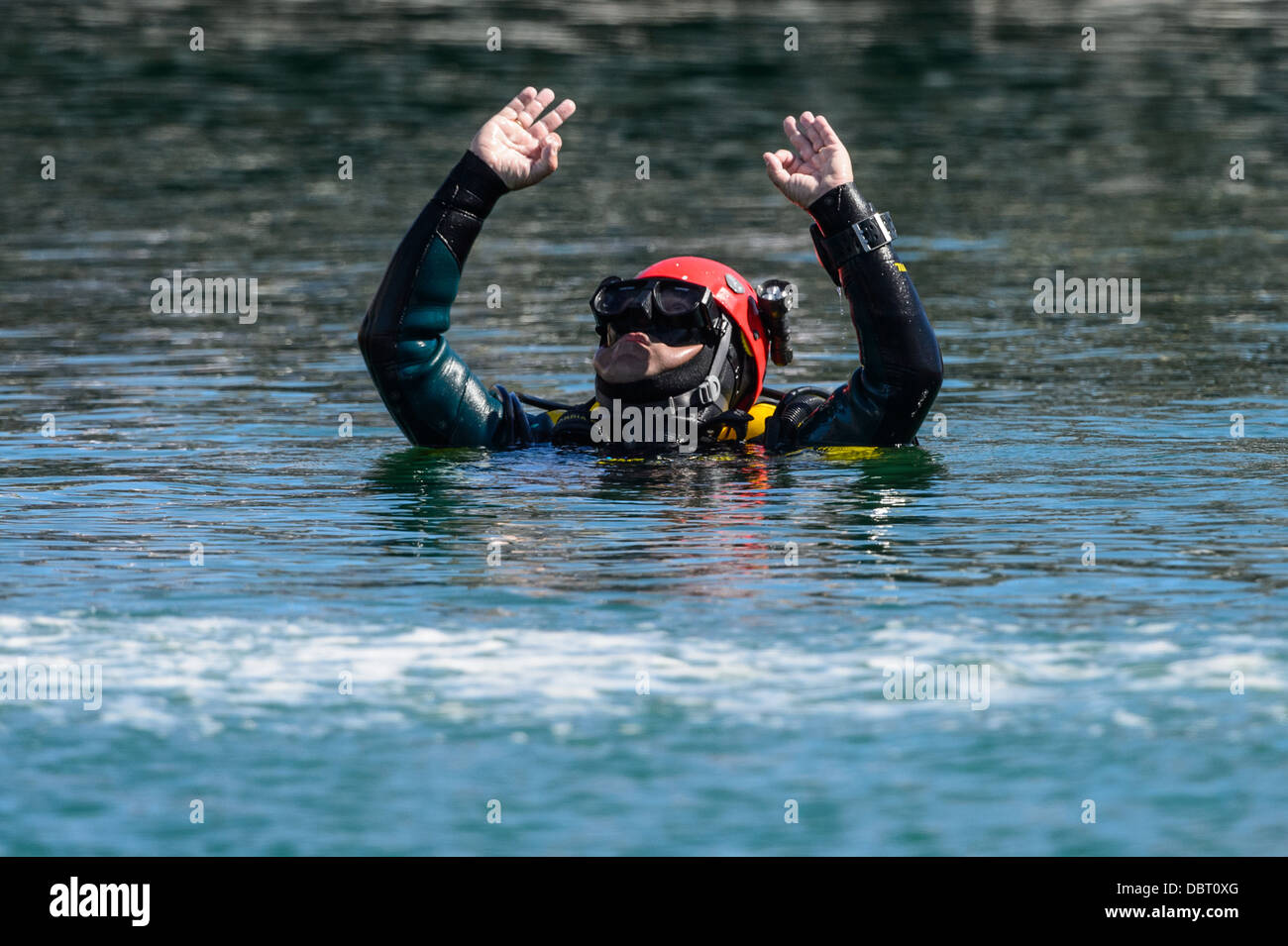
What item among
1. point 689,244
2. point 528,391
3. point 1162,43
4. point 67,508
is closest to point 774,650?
point 67,508

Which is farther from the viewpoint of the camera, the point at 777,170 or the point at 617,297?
the point at 617,297

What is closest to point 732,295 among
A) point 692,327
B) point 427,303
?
point 692,327

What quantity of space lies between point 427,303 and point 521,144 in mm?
870

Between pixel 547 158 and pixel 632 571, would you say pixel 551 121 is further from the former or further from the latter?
pixel 632 571

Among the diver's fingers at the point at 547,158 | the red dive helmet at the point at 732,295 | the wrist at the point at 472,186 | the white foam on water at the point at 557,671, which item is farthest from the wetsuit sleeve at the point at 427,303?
the white foam on water at the point at 557,671

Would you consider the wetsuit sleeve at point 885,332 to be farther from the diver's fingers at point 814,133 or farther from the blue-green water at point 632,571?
the blue-green water at point 632,571

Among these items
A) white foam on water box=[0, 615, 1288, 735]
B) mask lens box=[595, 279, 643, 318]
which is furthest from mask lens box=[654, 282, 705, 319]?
white foam on water box=[0, 615, 1288, 735]

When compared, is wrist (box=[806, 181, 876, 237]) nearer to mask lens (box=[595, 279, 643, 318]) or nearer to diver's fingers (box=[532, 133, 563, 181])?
mask lens (box=[595, 279, 643, 318])

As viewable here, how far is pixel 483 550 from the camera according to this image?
8648mm

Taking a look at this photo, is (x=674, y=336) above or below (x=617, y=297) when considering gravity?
below

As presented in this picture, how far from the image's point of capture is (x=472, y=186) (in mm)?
9992

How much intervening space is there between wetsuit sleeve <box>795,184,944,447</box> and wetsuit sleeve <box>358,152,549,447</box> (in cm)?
163

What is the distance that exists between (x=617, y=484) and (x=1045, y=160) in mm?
18788

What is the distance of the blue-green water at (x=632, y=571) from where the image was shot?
5.84 meters
